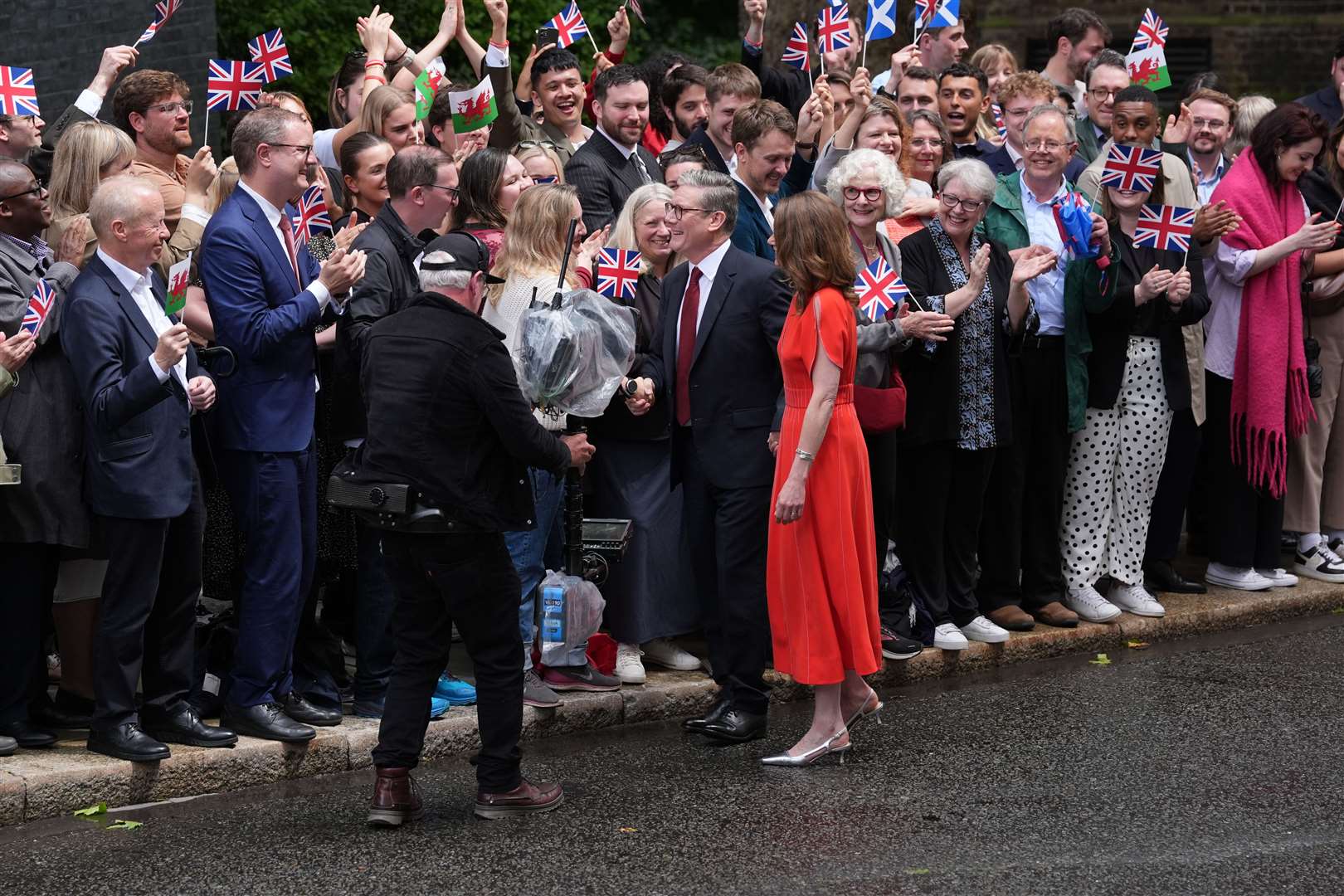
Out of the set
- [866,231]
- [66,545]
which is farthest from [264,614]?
[866,231]

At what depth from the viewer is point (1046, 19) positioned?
22.8m

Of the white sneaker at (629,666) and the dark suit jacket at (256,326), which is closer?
the dark suit jacket at (256,326)

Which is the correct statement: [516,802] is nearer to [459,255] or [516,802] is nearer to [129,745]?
[129,745]

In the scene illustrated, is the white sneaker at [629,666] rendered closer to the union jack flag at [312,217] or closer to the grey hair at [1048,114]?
the union jack flag at [312,217]

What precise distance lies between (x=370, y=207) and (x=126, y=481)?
2050 mm

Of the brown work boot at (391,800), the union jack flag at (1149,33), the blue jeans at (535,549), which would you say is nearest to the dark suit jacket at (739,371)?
the blue jeans at (535,549)

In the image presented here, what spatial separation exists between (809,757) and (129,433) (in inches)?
108

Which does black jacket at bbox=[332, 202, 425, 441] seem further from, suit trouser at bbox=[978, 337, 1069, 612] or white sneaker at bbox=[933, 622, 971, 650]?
suit trouser at bbox=[978, 337, 1069, 612]

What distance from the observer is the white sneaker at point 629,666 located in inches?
316

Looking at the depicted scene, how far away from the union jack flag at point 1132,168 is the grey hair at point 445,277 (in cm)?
397

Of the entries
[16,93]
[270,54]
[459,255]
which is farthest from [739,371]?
[270,54]

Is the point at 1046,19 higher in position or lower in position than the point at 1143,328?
higher

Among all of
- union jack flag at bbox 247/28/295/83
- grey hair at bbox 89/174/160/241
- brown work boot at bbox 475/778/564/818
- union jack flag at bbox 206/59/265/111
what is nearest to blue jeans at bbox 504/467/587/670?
brown work boot at bbox 475/778/564/818

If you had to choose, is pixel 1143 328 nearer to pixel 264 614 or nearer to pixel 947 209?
pixel 947 209
